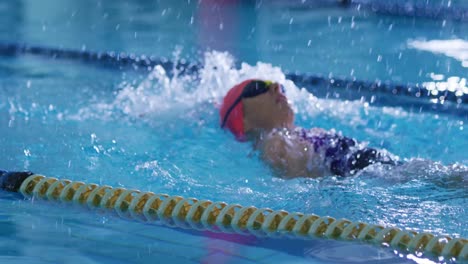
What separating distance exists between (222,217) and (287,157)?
70cm

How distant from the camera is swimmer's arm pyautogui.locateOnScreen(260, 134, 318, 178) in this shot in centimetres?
301

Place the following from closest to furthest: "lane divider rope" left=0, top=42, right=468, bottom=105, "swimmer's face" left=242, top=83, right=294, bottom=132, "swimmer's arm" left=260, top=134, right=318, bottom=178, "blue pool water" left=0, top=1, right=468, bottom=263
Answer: "blue pool water" left=0, top=1, right=468, bottom=263
"swimmer's arm" left=260, top=134, right=318, bottom=178
"swimmer's face" left=242, top=83, right=294, bottom=132
"lane divider rope" left=0, top=42, right=468, bottom=105

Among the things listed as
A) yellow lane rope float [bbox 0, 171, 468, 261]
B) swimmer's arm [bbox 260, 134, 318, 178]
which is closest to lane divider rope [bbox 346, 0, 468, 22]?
swimmer's arm [bbox 260, 134, 318, 178]

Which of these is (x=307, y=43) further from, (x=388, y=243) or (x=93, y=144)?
(x=388, y=243)

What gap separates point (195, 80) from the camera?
479 cm

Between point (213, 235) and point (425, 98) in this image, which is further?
point (425, 98)

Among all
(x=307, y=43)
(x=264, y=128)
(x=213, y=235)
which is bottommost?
(x=213, y=235)

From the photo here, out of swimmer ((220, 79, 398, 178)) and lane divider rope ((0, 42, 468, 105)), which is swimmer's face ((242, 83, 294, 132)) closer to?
swimmer ((220, 79, 398, 178))

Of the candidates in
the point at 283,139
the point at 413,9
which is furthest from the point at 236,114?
the point at 413,9

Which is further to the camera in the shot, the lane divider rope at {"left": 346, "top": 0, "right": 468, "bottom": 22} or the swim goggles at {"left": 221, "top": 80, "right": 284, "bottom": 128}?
the lane divider rope at {"left": 346, "top": 0, "right": 468, "bottom": 22}

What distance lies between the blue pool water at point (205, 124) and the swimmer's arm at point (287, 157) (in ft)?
0.19

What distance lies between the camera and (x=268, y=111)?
3.18 m

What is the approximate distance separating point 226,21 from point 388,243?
15.3 ft

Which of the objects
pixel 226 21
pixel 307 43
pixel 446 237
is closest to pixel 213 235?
pixel 446 237
